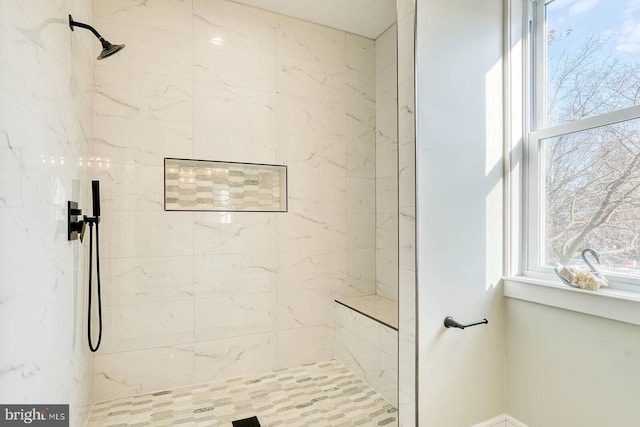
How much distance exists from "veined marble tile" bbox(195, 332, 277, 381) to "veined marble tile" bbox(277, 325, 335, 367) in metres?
0.08

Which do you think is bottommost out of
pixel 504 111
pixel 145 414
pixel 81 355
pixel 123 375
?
pixel 145 414

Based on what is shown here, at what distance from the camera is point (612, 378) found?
1412 millimetres

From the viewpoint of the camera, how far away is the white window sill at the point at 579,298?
1347 mm

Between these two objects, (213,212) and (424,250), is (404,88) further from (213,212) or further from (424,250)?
(213,212)

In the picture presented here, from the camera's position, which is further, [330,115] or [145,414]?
[330,115]

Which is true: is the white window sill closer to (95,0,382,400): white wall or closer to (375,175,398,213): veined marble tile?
(375,175,398,213): veined marble tile

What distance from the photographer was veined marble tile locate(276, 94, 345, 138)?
2709mm

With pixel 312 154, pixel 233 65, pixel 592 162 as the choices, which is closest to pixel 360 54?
pixel 312 154

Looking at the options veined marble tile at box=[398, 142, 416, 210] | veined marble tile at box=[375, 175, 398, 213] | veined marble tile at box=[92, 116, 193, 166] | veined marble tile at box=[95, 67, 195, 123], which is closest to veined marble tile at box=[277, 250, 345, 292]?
veined marble tile at box=[375, 175, 398, 213]

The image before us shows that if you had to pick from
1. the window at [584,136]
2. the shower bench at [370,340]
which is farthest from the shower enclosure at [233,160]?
the window at [584,136]

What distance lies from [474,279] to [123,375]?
243 cm

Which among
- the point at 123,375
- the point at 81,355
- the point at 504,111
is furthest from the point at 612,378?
the point at 123,375

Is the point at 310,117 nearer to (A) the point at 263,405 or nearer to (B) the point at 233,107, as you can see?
(B) the point at 233,107

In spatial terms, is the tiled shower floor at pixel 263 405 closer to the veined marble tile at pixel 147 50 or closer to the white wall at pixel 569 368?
the white wall at pixel 569 368
